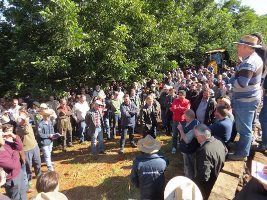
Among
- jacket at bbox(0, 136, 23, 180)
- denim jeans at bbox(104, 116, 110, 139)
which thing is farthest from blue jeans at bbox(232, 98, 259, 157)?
denim jeans at bbox(104, 116, 110, 139)

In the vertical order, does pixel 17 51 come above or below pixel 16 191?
above

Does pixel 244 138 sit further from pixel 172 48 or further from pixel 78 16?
pixel 172 48

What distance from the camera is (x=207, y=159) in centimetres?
488

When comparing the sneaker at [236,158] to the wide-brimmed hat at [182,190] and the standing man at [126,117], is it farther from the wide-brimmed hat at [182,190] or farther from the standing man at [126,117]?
the standing man at [126,117]

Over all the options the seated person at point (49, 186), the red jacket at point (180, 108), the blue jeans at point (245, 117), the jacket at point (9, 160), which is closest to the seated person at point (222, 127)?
the blue jeans at point (245, 117)

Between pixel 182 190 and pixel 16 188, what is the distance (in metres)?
3.80

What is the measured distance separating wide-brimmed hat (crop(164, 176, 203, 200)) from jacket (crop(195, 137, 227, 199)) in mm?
1367

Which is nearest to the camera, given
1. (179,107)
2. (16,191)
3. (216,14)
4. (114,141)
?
(16,191)

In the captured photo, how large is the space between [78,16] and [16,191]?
27.6 feet

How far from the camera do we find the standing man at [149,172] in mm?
5168

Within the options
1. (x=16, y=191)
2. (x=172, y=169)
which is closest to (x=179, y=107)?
(x=172, y=169)

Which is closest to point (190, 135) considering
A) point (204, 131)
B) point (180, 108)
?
point (204, 131)

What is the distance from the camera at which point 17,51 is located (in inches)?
518

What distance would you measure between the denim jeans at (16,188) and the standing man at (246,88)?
394cm
